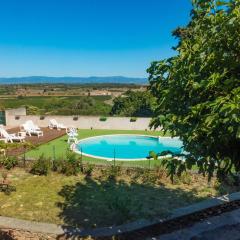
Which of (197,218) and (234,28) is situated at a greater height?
(234,28)

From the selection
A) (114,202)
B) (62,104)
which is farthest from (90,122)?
(62,104)

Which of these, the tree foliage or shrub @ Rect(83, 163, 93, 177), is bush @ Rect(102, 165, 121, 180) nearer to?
shrub @ Rect(83, 163, 93, 177)

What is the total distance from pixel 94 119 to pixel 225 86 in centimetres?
2485

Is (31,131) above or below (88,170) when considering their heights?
below

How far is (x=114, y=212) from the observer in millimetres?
10586

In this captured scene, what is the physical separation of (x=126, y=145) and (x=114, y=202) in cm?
1409

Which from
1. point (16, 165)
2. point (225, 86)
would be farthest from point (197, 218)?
point (16, 165)

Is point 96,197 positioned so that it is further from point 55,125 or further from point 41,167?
point 55,125

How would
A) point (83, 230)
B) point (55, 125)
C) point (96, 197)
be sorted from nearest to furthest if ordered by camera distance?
point (83, 230)
point (96, 197)
point (55, 125)

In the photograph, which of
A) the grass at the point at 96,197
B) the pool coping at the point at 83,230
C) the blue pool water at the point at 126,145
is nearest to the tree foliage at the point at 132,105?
the blue pool water at the point at 126,145

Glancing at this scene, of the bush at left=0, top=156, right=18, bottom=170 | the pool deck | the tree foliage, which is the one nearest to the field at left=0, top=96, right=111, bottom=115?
the tree foliage

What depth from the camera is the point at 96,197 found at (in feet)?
39.6

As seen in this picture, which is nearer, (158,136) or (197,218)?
(197,218)

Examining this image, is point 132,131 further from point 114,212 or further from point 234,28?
point 234,28
